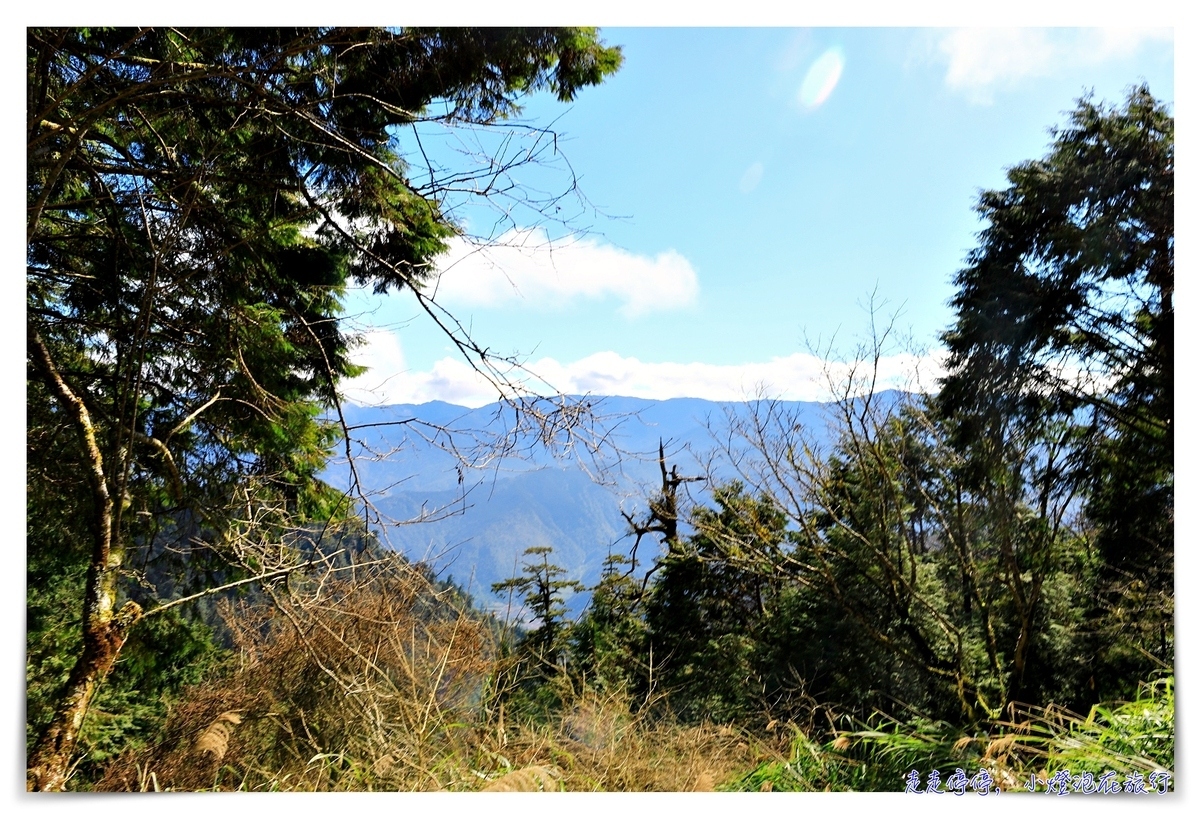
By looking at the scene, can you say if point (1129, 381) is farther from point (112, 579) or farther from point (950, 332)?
point (112, 579)

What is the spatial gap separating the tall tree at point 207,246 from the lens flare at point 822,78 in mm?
704

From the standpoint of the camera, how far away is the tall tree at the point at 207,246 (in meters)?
Answer: 1.91

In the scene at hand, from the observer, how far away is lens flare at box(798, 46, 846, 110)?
7.44ft

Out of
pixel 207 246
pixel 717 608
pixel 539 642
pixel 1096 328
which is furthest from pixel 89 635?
pixel 717 608

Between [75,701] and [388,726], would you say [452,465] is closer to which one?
[388,726]

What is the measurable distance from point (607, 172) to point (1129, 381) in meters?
2.09

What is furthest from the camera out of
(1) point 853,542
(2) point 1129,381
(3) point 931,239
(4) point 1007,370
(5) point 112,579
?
(1) point 853,542

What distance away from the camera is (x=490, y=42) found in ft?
6.97

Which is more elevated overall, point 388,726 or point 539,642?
point 539,642

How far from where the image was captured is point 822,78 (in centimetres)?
234

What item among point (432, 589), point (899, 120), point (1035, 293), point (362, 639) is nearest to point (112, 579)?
point (362, 639)

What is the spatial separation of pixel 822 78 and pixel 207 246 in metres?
2.36

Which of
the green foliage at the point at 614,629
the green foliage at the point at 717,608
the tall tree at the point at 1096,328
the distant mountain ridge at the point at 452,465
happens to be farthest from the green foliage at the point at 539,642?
the tall tree at the point at 1096,328

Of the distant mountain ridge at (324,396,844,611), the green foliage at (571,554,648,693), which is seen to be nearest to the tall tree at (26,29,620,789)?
the distant mountain ridge at (324,396,844,611)
